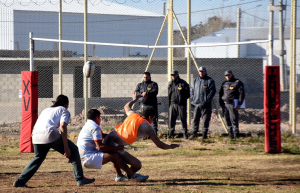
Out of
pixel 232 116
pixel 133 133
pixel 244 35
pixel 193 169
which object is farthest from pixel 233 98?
pixel 244 35

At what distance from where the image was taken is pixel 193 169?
28.1 feet

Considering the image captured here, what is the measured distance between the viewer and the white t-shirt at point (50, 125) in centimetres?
688

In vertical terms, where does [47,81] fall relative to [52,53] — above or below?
below

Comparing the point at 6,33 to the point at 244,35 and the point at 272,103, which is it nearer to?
the point at 272,103

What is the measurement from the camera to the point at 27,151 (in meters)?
10.4

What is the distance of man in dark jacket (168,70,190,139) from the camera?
12547 millimetres

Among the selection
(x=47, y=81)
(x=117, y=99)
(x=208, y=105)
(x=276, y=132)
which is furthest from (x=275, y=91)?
(x=47, y=81)

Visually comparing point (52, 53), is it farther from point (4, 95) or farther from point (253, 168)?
point (253, 168)

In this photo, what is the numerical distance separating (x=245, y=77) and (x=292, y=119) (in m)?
13.2

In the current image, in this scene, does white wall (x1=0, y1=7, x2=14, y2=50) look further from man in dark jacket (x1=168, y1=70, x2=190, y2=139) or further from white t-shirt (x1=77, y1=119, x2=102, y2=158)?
white t-shirt (x1=77, y1=119, x2=102, y2=158)

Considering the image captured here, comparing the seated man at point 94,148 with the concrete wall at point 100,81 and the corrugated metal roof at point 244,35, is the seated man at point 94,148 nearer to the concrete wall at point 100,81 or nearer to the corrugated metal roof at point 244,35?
the concrete wall at point 100,81

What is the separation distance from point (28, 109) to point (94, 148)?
13.1 ft

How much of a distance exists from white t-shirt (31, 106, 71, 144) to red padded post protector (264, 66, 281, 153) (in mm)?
4743

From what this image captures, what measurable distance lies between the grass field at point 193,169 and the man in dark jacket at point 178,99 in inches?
23.1
